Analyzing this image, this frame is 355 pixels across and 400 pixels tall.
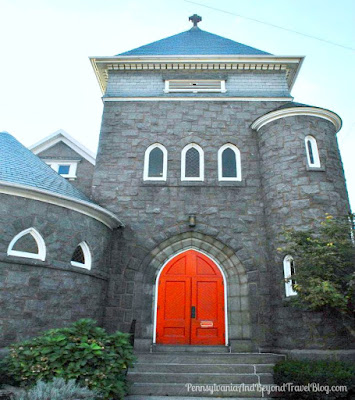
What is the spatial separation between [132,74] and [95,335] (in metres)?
9.26

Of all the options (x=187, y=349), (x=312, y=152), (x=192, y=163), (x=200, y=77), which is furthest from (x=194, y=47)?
(x=187, y=349)

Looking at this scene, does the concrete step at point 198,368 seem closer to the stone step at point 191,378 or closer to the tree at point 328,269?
the stone step at point 191,378

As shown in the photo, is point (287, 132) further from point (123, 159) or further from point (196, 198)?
point (123, 159)

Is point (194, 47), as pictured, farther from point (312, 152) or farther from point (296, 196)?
point (296, 196)

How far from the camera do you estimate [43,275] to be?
7.52 m

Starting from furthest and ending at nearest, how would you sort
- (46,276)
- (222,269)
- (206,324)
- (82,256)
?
1. (222,269)
2. (206,324)
3. (82,256)
4. (46,276)

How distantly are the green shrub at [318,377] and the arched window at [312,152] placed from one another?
5.21 metres

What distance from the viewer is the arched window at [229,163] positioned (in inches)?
414

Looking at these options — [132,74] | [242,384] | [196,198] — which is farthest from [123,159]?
[242,384]

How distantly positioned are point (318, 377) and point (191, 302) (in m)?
4.07

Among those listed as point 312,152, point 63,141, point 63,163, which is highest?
point 63,141

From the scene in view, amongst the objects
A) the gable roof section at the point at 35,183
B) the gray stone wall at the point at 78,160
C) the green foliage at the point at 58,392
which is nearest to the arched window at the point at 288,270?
the gable roof section at the point at 35,183

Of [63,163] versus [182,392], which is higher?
[63,163]

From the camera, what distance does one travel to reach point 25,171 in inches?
328
